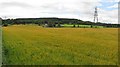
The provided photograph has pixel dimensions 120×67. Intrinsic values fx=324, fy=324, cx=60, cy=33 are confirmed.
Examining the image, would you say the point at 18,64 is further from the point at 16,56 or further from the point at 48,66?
the point at 16,56

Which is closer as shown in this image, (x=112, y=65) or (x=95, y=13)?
(x=112, y=65)

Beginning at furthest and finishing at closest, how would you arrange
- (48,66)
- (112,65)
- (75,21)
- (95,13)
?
(75,21) < (95,13) < (112,65) < (48,66)

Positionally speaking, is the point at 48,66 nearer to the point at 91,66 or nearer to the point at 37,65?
the point at 37,65

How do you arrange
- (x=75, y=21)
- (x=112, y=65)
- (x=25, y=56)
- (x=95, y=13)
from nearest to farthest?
(x=112, y=65), (x=25, y=56), (x=95, y=13), (x=75, y=21)

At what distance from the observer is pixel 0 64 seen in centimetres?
1755

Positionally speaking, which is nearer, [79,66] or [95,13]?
[79,66]

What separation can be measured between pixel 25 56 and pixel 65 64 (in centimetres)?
433

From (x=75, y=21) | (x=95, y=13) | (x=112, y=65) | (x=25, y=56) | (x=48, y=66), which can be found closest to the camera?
(x=48, y=66)

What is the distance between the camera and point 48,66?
1656 cm

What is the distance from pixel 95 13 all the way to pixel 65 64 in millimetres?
102859

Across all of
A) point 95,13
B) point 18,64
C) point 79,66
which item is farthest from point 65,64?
point 95,13

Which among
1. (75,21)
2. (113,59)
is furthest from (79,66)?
(75,21)

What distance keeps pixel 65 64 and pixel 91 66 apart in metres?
1.37

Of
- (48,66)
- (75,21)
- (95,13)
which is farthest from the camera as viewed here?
(75,21)
